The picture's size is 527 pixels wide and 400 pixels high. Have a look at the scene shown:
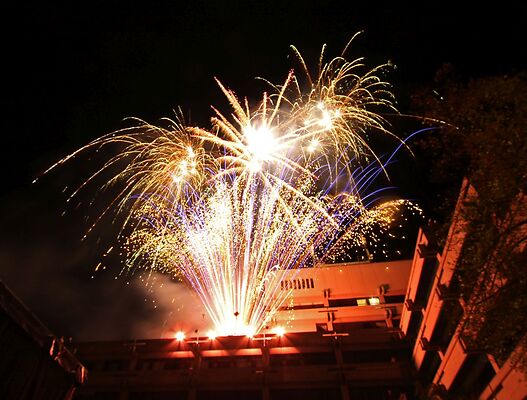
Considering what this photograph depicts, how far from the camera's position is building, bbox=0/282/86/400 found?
5.61 meters

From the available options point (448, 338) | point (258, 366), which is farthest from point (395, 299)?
point (258, 366)

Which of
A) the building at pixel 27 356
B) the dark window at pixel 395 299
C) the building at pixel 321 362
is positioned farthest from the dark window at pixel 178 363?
the building at pixel 27 356

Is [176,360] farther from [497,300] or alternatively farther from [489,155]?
[489,155]

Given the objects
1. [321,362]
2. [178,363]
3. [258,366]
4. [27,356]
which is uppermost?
[178,363]

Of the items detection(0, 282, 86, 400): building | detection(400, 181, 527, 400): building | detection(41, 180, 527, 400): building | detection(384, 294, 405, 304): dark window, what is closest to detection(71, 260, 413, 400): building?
detection(41, 180, 527, 400): building

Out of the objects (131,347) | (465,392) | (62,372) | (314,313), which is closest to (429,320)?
(465,392)

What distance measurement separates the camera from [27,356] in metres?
6.04

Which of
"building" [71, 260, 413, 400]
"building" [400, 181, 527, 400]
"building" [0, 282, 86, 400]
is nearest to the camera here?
"building" [0, 282, 86, 400]

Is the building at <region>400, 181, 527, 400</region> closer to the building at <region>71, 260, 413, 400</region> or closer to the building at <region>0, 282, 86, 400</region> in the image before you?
the building at <region>71, 260, 413, 400</region>

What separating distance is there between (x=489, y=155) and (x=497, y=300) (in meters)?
3.73

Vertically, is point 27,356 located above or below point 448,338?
below

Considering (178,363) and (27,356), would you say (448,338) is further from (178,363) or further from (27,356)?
(27,356)

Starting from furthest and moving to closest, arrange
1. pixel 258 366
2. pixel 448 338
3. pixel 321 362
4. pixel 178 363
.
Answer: pixel 178 363
pixel 321 362
pixel 258 366
pixel 448 338

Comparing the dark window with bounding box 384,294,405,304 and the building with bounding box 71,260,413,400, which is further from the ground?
the dark window with bounding box 384,294,405,304
